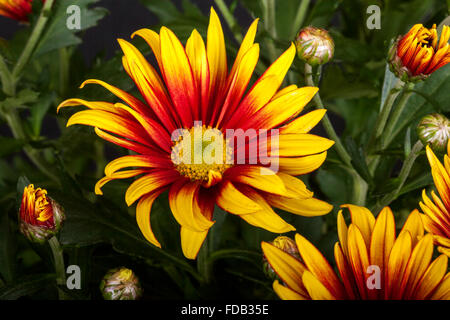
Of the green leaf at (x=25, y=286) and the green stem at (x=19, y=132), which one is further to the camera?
the green stem at (x=19, y=132)

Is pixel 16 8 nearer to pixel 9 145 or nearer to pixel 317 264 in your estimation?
pixel 9 145

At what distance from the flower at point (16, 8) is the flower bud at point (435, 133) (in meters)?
0.44

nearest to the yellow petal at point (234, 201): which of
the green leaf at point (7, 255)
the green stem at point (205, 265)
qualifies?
the green stem at point (205, 265)

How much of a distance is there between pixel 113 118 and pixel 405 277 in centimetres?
24

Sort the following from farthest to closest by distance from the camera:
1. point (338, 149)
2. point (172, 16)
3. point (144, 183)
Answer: point (172, 16) < point (338, 149) < point (144, 183)

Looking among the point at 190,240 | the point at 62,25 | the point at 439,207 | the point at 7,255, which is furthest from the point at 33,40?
the point at 439,207

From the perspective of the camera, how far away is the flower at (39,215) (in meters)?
0.42

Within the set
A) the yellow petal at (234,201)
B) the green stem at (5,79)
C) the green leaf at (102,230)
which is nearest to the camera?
the yellow petal at (234,201)

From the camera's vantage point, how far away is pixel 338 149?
19.8 inches

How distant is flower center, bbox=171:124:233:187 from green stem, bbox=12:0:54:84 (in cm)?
22

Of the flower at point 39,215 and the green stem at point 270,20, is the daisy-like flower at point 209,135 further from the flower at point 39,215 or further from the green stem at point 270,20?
the green stem at point 270,20
